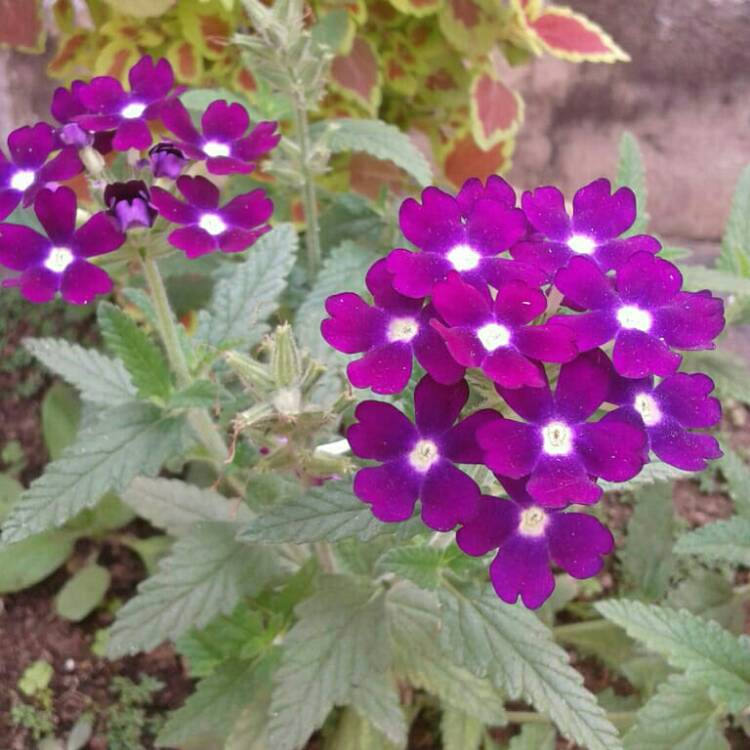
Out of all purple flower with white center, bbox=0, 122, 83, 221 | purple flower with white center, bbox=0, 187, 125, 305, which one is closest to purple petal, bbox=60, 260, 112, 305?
purple flower with white center, bbox=0, 187, 125, 305

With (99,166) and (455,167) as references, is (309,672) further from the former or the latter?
(455,167)

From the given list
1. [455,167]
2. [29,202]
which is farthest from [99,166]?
[455,167]

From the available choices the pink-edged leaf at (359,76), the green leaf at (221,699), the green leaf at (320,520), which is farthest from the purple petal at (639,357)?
the pink-edged leaf at (359,76)

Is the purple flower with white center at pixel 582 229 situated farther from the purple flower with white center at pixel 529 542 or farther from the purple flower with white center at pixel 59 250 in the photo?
the purple flower with white center at pixel 59 250

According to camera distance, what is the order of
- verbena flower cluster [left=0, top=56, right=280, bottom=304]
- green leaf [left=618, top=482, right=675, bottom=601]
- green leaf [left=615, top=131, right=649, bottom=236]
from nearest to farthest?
verbena flower cluster [left=0, top=56, right=280, bottom=304] < green leaf [left=615, top=131, right=649, bottom=236] < green leaf [left=618, top=482, right=675, bottom=601]

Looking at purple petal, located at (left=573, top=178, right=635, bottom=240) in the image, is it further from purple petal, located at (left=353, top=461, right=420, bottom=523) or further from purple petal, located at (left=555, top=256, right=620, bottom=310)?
purple petal, located at (left=353, top=461, right=420, bottom=523)
